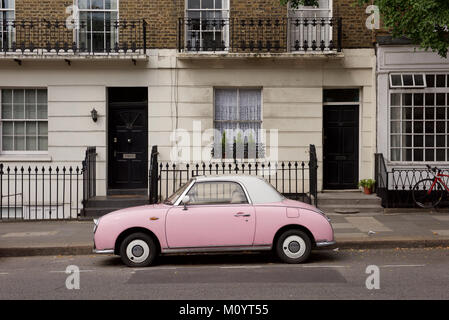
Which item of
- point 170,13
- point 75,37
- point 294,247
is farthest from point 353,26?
point 294,247

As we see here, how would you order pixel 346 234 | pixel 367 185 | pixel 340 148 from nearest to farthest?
pixel 346 234, pixel 367 185, pixel 340 148

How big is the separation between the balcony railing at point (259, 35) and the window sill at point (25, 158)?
4.70m

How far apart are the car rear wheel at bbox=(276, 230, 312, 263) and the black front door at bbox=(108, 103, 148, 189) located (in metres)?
7.82

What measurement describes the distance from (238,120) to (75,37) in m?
4.97

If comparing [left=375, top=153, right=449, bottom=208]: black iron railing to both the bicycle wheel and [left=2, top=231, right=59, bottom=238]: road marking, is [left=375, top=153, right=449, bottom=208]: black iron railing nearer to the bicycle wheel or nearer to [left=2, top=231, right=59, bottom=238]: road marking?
the bicycle wheel

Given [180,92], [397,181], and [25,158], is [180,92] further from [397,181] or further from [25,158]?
[397,181]

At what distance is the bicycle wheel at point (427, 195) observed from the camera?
15562 millimetres

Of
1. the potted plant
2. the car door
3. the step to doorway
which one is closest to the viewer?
the car door

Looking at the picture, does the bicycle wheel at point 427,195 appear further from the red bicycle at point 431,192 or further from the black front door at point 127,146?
the black front door at point 127,146

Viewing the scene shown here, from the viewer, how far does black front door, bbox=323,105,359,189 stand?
17.0 meters

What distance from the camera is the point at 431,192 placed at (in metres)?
15.6

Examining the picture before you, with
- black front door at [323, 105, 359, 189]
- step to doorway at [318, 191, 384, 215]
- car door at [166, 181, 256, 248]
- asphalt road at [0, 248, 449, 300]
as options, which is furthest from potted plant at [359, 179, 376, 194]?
car door at [166, 181, 256, 248]
